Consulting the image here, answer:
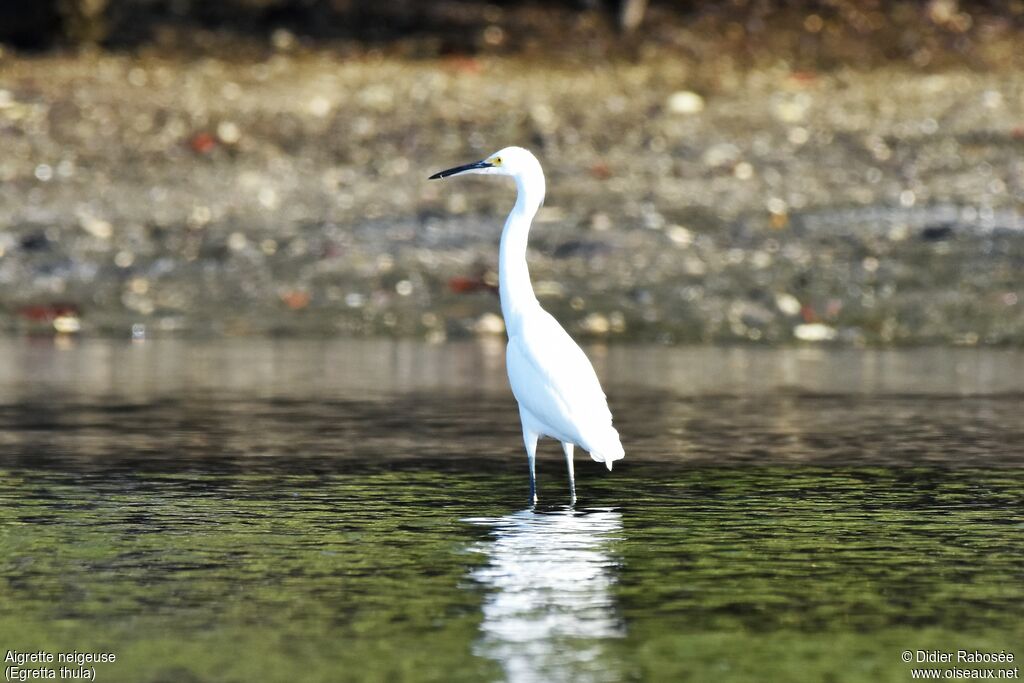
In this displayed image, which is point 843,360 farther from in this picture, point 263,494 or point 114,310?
point 263,494

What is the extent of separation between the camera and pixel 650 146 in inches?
837

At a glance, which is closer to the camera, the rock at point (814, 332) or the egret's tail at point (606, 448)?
the egret's tail at point (606, 448)

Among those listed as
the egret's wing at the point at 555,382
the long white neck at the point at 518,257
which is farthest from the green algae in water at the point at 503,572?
the long white neck at the point at 518,257

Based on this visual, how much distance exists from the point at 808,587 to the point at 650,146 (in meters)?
14.9

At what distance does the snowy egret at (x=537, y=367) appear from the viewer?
8656 millimetres

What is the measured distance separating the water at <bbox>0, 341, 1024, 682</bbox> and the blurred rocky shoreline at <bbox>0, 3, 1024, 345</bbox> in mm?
3223

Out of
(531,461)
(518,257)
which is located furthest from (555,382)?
(518,257)

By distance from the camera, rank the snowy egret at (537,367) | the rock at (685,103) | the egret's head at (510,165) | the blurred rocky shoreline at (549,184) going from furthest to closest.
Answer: the rock at (685,103) < the blurred rocky shoreline at (549,184) < the egret's head at (510,165) < the snowy egret at (537,367)

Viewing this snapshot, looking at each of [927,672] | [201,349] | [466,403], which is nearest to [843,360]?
[466,403]
